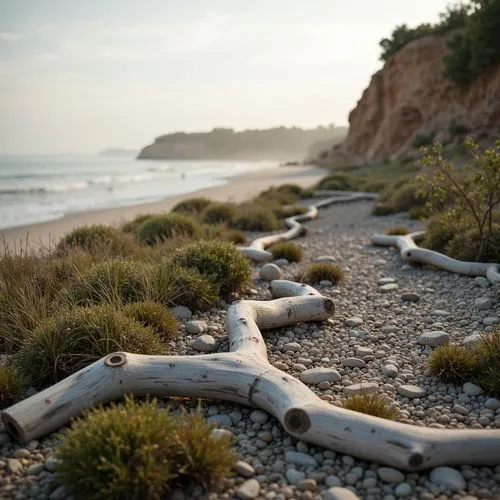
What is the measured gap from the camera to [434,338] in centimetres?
518

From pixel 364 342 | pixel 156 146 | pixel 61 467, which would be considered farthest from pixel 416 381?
pixel 156 146

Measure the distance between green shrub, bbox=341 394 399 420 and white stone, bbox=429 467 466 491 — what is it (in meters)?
0.54

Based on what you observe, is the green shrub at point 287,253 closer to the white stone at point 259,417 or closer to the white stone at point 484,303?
the white stone at point 484,303

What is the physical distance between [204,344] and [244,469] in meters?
2.01

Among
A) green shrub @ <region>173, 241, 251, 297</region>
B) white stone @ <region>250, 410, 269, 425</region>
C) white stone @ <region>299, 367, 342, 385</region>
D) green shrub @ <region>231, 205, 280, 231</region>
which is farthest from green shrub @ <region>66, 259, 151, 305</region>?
green shrub @ <region>231, 205, 280, 231</region>

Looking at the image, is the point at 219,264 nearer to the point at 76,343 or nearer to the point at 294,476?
the point at 76,343

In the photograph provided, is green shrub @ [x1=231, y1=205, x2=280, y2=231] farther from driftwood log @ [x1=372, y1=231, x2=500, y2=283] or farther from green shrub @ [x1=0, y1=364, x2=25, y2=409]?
green shrub @ [x1=0, y1=364, x2=25, y2=409]

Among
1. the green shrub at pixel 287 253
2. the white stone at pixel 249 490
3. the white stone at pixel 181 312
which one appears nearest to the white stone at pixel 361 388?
the white stone at pixel 249 490

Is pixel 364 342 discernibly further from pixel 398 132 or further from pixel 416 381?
pixel 398 132

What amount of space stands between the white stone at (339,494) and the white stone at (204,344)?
233cm

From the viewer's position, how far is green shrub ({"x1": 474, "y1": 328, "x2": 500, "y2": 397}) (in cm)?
404

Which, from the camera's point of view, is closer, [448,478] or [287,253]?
[448,478]

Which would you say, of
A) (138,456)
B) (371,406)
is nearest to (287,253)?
(371,406)

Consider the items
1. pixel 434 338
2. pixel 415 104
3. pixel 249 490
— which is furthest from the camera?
pixel 415 104
